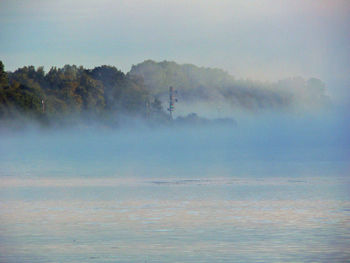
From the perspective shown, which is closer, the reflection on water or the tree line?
the reflection on water

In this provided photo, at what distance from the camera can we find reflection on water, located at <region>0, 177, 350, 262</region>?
69.7 feet

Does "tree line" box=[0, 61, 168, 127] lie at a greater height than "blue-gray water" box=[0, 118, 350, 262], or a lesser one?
greater

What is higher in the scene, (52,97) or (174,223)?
(52,97)

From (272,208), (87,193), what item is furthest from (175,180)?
(272,208)

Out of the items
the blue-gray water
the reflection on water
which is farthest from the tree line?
the reflection on water

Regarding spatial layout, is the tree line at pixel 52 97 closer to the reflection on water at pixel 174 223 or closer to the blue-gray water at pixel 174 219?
the blue-gray water at pixel 174 219

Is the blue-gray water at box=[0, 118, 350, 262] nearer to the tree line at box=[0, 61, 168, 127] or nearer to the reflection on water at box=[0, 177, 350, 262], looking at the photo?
the reflection on water at box=[0, 177, 350, 262]

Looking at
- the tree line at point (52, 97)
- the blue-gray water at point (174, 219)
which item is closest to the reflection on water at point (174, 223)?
the blue-gray water at point (174, 219)

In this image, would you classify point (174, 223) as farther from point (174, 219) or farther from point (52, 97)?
point (52, 97)

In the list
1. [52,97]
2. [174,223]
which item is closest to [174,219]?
[174,223]

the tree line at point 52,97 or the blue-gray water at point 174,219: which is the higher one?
the tree line at point 52,97

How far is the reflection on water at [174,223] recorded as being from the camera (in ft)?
69.7

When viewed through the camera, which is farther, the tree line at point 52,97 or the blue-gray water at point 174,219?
the tree line at point 52,97

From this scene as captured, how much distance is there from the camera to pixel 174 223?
27.2 metres
